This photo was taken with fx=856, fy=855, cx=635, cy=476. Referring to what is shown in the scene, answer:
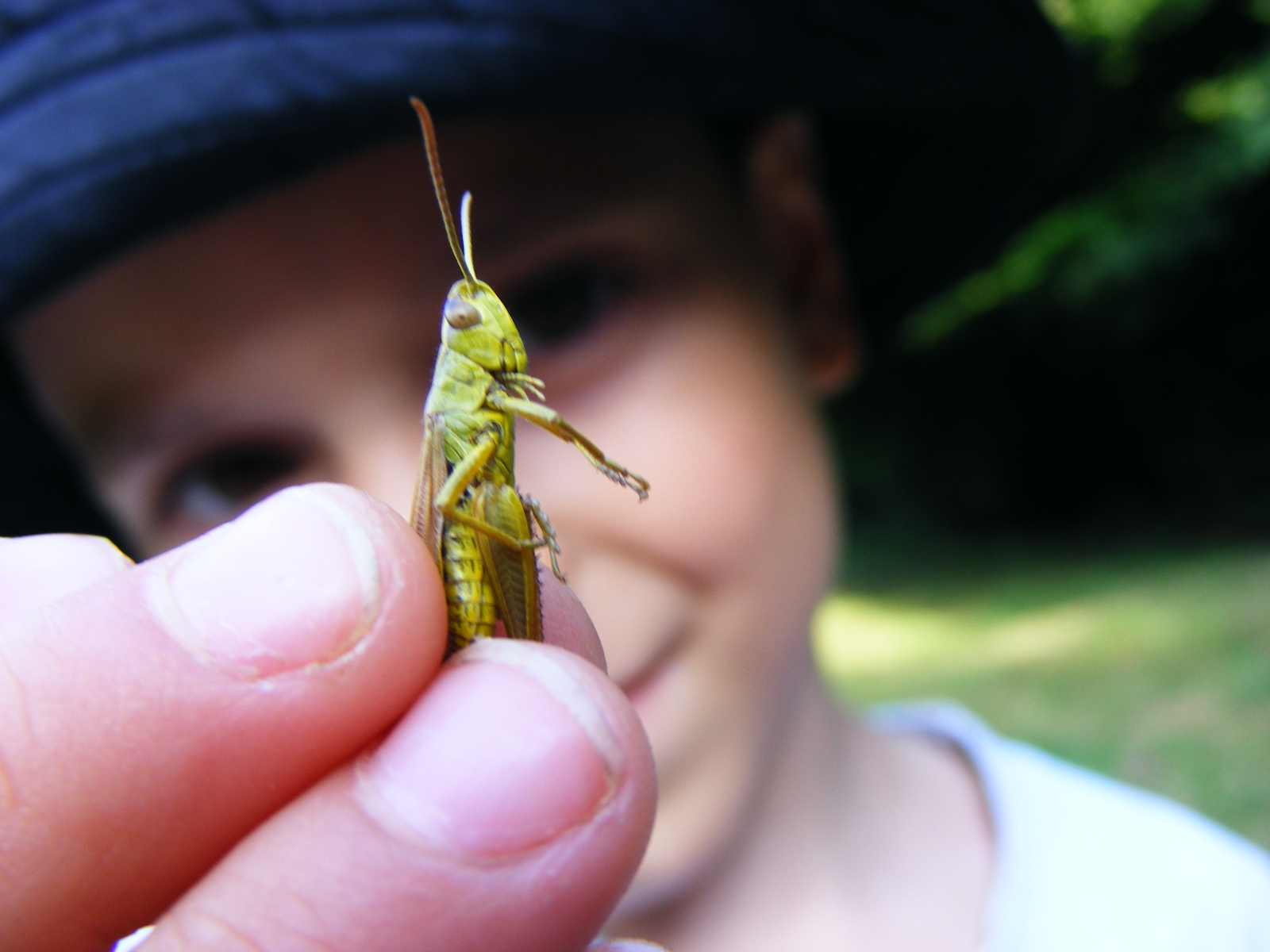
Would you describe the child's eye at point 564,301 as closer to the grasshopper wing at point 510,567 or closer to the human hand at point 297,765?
the grasshopper wing at point 510,567

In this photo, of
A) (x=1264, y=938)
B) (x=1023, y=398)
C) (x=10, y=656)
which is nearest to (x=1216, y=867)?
(x=1264, y=938)

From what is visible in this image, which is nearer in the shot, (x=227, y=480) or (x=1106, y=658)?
(x=227, y=480)

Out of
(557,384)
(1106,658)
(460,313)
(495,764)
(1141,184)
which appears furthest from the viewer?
(1141,184)

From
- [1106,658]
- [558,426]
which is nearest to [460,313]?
[558,426]

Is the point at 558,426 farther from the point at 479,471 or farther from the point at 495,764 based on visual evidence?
the point at 495,764

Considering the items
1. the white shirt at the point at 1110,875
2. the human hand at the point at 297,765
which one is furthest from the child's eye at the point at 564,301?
the white shirt at the point at 1110,875

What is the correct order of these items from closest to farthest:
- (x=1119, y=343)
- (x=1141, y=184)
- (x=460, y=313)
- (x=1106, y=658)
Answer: (x=460, y=313), (x=1106, y=658), (x=1141, y=184), (x=1119, y=343)

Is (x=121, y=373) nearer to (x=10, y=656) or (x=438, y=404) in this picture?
(x=438, y=404)

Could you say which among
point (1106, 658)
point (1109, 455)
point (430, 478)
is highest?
point (430, 478)
